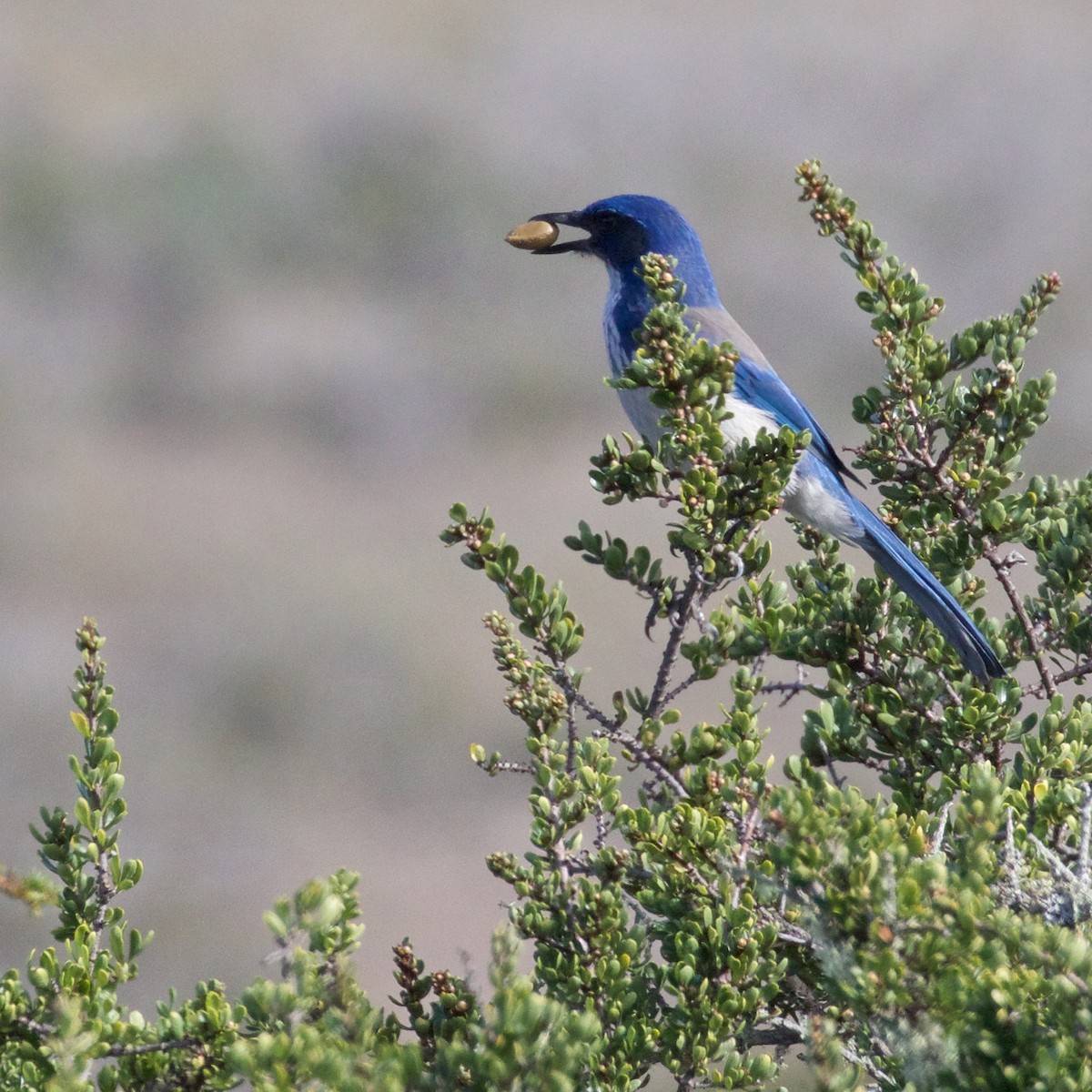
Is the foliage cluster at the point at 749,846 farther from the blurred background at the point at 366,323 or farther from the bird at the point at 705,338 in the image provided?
the blurred background at the point at 366,323

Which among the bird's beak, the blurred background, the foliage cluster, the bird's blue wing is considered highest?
the blurred background

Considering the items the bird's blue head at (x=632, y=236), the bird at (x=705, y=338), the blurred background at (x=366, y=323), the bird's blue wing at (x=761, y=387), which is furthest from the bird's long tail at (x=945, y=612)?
the blurred background at (x=366, y=323)

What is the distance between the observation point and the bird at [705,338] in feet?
13.6

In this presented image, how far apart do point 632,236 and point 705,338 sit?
1.22 m

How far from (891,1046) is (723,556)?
1.00 m

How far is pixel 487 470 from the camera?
15.9 metres

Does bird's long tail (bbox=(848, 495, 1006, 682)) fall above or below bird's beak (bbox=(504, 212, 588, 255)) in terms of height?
below

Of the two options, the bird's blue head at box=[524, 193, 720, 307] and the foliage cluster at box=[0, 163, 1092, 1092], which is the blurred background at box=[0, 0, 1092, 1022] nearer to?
the bird's blue head at box=[524, 193, 720, 307]

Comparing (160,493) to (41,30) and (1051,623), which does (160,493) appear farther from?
(1051,623)

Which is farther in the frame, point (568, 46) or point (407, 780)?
point (568, 46)

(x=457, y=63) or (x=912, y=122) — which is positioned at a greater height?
(x=457, y=63)

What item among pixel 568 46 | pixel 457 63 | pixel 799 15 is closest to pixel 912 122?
pixel 799 15

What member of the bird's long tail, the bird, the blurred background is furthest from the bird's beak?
the blurred background

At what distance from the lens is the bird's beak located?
191 inches
